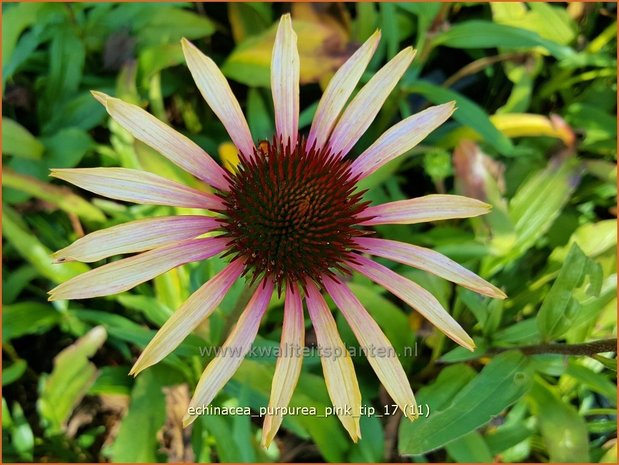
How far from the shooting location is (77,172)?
639 mm

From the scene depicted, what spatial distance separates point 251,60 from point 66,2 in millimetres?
403

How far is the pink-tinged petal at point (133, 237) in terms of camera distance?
630mm

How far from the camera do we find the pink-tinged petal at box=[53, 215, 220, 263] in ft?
2.07

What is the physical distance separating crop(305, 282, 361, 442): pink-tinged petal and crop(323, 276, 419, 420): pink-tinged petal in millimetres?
29

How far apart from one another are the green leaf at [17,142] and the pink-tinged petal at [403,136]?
691mm

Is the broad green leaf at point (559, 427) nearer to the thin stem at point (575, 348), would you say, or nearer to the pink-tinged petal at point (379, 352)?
the thin stem at point (575, 348)

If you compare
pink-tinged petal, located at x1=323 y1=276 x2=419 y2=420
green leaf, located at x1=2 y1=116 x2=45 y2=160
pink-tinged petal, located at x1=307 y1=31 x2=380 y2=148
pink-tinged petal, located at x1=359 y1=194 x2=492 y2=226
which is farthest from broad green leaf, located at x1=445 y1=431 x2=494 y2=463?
green leaf, located at x1=2 y1=116 x2=45 y2=160

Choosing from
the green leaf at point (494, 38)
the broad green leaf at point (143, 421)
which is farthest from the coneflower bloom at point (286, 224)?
the green leaf at point (494, 38)

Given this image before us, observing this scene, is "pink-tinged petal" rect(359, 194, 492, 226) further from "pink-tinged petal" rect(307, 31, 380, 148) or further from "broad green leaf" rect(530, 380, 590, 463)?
"broad green leaf" rect(530, 380, 590, 463)

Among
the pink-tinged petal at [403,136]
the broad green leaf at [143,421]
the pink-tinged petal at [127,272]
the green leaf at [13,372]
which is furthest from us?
the green leaf at [13,372]

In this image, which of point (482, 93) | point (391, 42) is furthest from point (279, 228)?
point (482, 93)

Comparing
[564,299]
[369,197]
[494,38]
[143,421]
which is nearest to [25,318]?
[143,421]

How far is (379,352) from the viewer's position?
690 mm

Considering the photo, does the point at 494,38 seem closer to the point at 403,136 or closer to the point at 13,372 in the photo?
the point at 403,136
